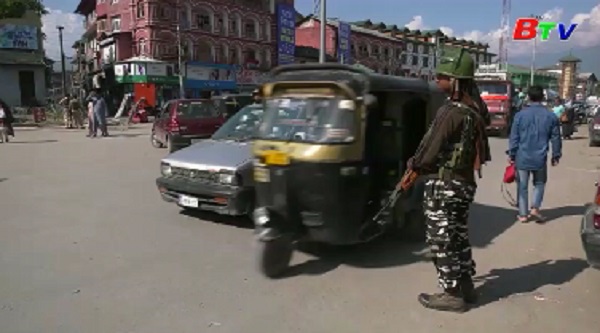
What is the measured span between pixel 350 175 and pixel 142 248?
8.36ft

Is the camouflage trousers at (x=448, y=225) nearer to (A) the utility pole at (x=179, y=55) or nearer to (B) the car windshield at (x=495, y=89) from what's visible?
(B) the car windshield at (x=495, y=89)

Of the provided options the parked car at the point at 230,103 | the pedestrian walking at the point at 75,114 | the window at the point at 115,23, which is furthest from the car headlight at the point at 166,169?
the window at the point at 115,23

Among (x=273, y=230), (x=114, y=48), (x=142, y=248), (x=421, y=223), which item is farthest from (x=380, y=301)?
(x=114, y=48)

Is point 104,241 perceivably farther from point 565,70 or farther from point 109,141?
point 565,70

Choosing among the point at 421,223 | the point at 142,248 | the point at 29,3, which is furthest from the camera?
the point at 29,3

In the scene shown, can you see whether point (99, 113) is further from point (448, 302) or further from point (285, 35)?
point (285, 35)

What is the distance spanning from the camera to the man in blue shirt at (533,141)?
22.4ft

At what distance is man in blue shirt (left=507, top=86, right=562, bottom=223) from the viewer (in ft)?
22.4

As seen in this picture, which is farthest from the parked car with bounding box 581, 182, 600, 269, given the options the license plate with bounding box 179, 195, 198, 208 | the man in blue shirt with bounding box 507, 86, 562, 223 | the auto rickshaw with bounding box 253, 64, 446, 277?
the license plate with bounding box 179, 195, 198, 208

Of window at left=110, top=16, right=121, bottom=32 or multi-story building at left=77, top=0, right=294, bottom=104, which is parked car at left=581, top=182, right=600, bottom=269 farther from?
window at left=110, top=16, right=121, bottom=32

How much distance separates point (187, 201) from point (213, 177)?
0.55 metres

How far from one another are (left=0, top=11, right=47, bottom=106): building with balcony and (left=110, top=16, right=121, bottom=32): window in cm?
700

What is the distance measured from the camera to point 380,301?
172 inches

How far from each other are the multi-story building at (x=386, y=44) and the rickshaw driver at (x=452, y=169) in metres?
51.9
